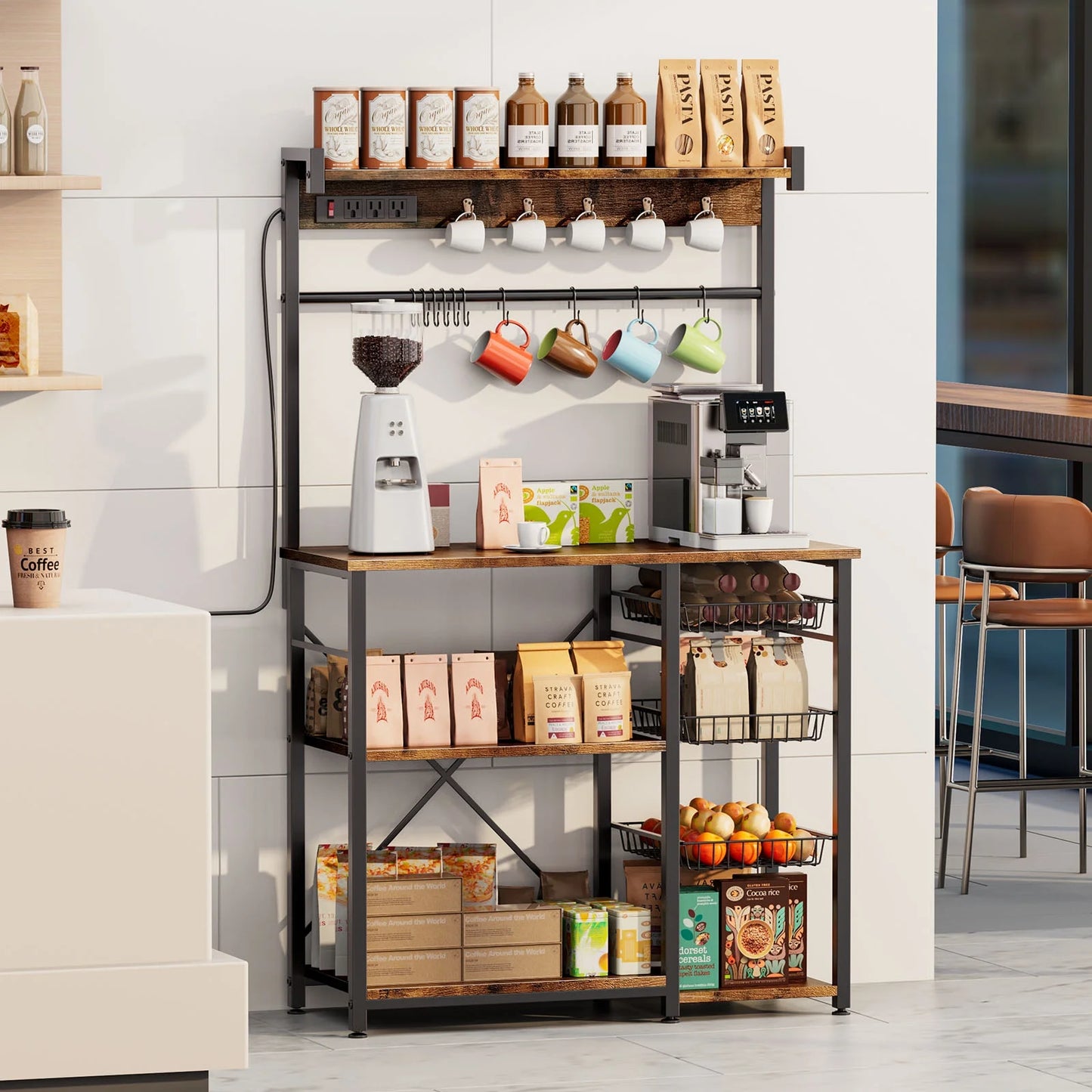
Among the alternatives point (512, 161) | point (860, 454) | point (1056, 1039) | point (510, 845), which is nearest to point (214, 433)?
point (512, 161)

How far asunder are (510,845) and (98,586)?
3.55ft

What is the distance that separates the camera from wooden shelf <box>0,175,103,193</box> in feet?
12.7

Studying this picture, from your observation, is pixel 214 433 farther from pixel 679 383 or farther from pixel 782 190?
pixel 782 190

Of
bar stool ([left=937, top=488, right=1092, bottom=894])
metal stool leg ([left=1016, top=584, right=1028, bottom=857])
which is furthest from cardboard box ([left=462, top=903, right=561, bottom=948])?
metal stool leg ([left=1016, top=584, right=1028, bottom=857])

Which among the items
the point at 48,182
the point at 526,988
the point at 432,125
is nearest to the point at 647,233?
the point at 432,125

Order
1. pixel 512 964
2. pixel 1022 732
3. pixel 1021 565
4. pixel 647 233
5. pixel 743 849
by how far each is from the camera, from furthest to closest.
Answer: pixel 1022 732, pixel 1021 565, pixel 647 233, pixel 743 849, pixel 512 964

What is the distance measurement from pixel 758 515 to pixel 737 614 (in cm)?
23

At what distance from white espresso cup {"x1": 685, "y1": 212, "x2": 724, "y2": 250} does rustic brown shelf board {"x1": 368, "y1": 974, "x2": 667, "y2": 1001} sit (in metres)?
1.60

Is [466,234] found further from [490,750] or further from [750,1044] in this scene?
[750,1044]

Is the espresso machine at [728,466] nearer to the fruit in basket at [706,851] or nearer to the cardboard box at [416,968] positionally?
the fruit in basket at [706,851]

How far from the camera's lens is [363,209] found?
4172mm

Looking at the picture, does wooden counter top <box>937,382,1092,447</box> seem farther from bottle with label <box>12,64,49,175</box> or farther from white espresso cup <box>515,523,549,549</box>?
bottle with label <box>12,64,49,175</box>

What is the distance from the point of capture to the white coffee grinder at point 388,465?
4.02 m

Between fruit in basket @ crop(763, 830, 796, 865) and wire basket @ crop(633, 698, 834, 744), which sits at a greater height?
wire basket @ crop(633, 698, 834, 744)
